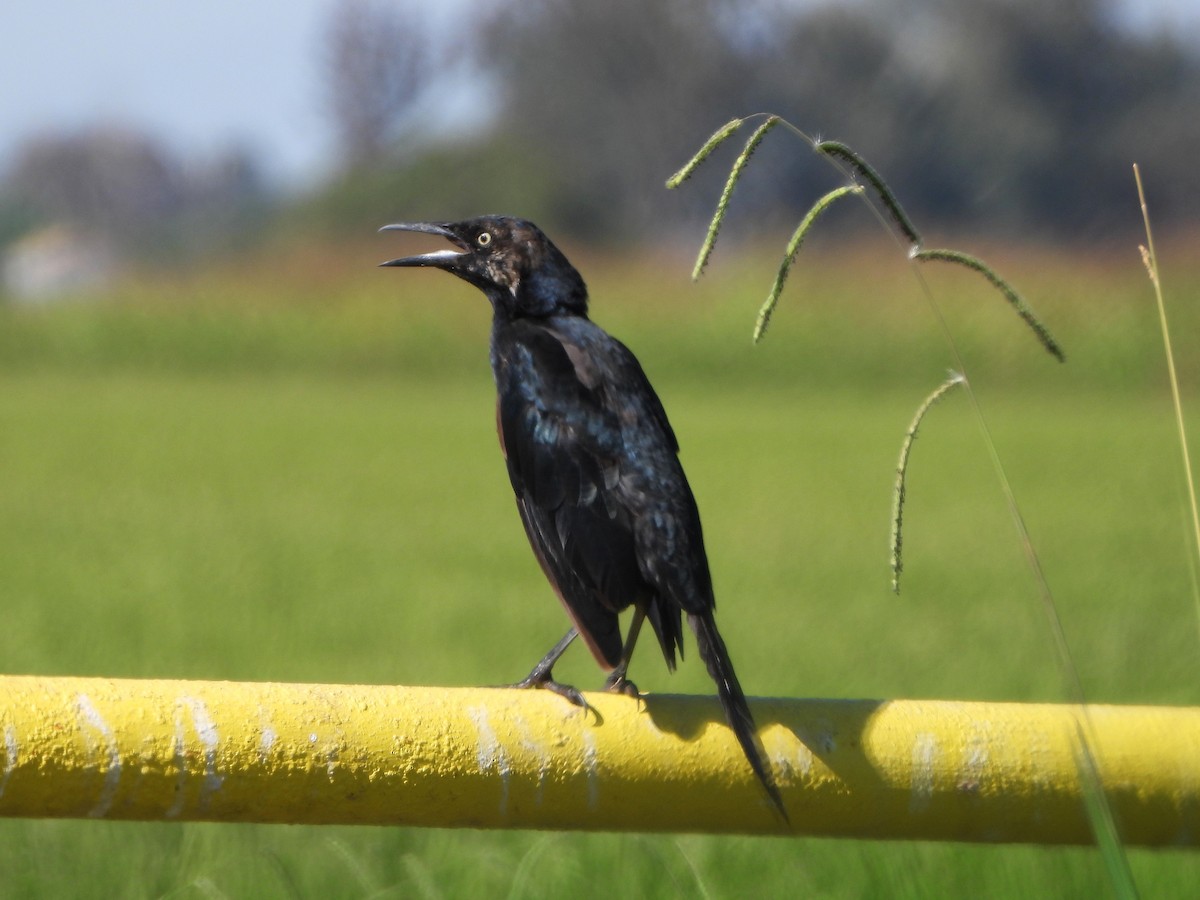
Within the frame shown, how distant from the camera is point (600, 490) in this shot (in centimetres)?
271

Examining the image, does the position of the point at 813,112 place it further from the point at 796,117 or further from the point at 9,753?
the point at 9,753

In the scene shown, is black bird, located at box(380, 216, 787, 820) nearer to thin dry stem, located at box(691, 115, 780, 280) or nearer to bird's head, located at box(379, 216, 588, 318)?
bird's head, located at box(379, 216, 588, 318)

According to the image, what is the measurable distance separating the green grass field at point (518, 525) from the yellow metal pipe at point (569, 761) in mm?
204

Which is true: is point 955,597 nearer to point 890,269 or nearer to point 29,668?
point 29,668

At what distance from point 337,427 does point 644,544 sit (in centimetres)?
1406

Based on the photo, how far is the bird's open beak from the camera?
3248mm

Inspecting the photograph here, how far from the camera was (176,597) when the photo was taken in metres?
7.82

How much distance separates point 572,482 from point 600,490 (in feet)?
0.18

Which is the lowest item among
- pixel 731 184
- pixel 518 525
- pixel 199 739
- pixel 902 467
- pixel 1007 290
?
pixel 518 525

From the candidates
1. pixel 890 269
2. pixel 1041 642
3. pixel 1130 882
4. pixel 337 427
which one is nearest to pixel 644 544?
pixel 1130 882

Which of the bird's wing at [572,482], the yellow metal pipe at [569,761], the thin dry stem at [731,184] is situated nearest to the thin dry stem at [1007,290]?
the thin dry stem at [731,184]

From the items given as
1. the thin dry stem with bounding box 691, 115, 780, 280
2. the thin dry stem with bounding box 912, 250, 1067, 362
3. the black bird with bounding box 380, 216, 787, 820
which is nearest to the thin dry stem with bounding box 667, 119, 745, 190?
the thin dry stem with bounding box 691, 115, 780, 280

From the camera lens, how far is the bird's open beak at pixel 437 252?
3248 mm

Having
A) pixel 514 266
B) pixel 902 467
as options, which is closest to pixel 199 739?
pixel 902 467
